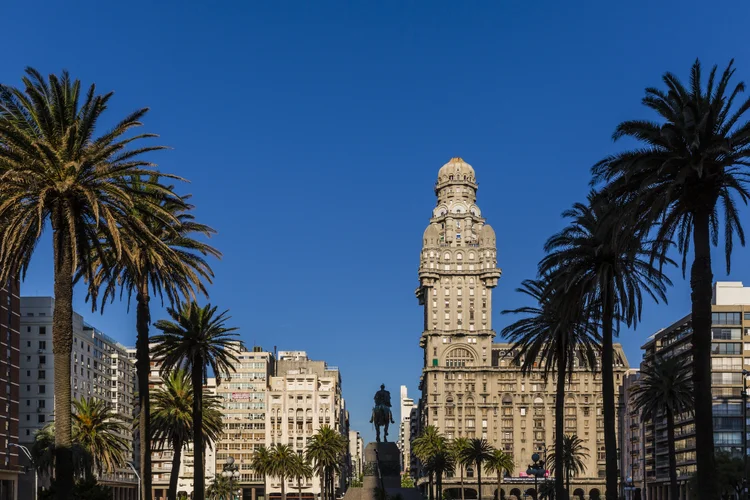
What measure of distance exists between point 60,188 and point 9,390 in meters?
95.8

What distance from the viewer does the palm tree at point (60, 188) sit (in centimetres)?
4331

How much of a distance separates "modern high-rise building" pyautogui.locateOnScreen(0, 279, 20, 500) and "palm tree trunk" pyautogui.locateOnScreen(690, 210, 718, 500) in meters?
102

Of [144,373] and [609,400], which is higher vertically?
[144,373]

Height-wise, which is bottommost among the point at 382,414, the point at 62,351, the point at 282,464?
the point at 282,464

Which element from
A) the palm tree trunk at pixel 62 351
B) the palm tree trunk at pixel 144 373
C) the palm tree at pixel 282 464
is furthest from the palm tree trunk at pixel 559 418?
the palm tree at pixel 282 464

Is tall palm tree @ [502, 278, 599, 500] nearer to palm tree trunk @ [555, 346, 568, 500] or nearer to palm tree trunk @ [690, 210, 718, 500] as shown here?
palm tree trunk @ [555, 346, 568, 500]

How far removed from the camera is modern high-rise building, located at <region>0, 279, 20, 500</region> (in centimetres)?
12769

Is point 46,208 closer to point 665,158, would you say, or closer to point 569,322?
point 665,158

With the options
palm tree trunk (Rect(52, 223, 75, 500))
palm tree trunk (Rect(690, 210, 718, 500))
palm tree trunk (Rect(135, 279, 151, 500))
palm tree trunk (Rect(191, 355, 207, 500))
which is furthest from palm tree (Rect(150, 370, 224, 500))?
palm tree trunk (Rect(690, 210, 718, 500))

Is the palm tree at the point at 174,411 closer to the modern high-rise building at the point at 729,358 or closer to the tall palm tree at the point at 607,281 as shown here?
the tall palm tree at the point at 607,281

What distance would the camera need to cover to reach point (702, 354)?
40500 millimetres

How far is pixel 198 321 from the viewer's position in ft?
253

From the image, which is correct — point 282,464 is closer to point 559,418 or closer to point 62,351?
point 559,418

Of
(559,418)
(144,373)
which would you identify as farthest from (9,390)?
(559,418)
